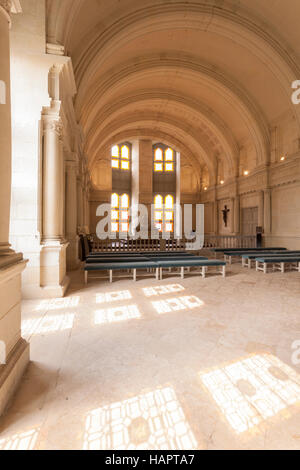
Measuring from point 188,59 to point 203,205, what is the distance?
13.0 m

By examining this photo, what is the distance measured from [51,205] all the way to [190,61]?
41.4 feet

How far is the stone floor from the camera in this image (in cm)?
177

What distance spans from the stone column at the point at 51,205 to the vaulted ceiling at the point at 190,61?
6.31 feet

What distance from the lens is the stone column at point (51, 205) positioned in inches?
222

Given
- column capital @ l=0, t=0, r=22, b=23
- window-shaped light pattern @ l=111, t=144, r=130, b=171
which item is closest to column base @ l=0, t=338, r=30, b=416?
column capital @ l=0, t=0, r=22, b=23

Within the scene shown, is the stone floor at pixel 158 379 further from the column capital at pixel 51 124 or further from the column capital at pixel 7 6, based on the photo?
the column capital at pixel 51 124

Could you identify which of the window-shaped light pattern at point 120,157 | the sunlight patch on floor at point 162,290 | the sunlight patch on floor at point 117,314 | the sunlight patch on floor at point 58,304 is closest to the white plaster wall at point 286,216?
the sunlight patch on floor at point 162,290

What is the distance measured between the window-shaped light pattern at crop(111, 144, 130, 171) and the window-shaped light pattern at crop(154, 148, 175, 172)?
9.81 feet

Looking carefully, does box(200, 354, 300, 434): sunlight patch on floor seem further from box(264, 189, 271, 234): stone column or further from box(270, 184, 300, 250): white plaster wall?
box(264, 189, 271, 234): stone column

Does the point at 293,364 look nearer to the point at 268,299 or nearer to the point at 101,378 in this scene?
the point at 101,378

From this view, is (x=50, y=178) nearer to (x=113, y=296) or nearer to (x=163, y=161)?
(x=113, y=296)

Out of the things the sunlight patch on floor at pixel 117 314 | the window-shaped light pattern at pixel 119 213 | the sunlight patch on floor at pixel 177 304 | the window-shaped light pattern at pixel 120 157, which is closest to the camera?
the sunlight patch on floor at pixel 117 314

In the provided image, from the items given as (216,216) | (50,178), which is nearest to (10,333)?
(50,178)
